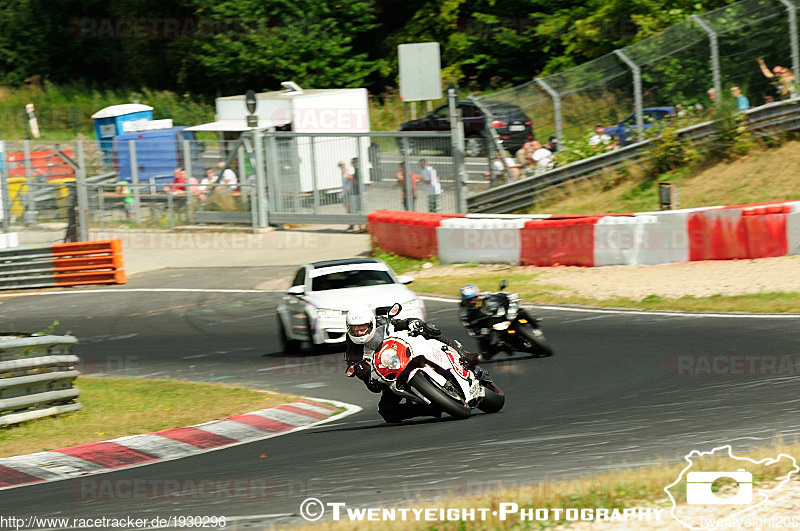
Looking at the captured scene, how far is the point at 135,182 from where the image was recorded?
32781 millimetres

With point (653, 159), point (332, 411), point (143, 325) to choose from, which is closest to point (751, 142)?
point (653, 159)

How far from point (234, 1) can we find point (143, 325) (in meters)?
31.2

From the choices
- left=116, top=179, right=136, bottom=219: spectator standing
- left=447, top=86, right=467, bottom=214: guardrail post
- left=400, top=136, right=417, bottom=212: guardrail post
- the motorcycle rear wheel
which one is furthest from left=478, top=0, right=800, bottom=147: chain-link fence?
the motorcycle rear wheel

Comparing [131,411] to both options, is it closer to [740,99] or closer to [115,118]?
[740,99]

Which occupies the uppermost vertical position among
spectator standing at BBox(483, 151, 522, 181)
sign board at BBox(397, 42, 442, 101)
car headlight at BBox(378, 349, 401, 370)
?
sign board at BBox(397, 42, 442, 101)

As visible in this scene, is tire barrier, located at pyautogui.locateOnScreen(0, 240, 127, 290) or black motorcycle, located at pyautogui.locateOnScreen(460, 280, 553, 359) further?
tire barrier, located at pyautogui.locateOnScreen(0, 240, 127, 290)

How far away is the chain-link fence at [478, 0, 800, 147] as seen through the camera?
2256 cm

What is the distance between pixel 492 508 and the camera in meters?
5.84

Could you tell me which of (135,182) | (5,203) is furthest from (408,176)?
(5,203)

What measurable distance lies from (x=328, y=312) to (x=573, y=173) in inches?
464

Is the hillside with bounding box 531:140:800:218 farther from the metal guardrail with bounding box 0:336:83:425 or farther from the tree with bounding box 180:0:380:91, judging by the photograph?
the tree with bounding box 180:0:380:91

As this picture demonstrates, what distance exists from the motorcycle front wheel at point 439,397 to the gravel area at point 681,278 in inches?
300

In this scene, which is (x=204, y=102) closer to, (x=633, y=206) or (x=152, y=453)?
(x=633, y=206)

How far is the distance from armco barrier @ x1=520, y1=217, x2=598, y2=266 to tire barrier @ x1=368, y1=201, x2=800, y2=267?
18 millimetres
